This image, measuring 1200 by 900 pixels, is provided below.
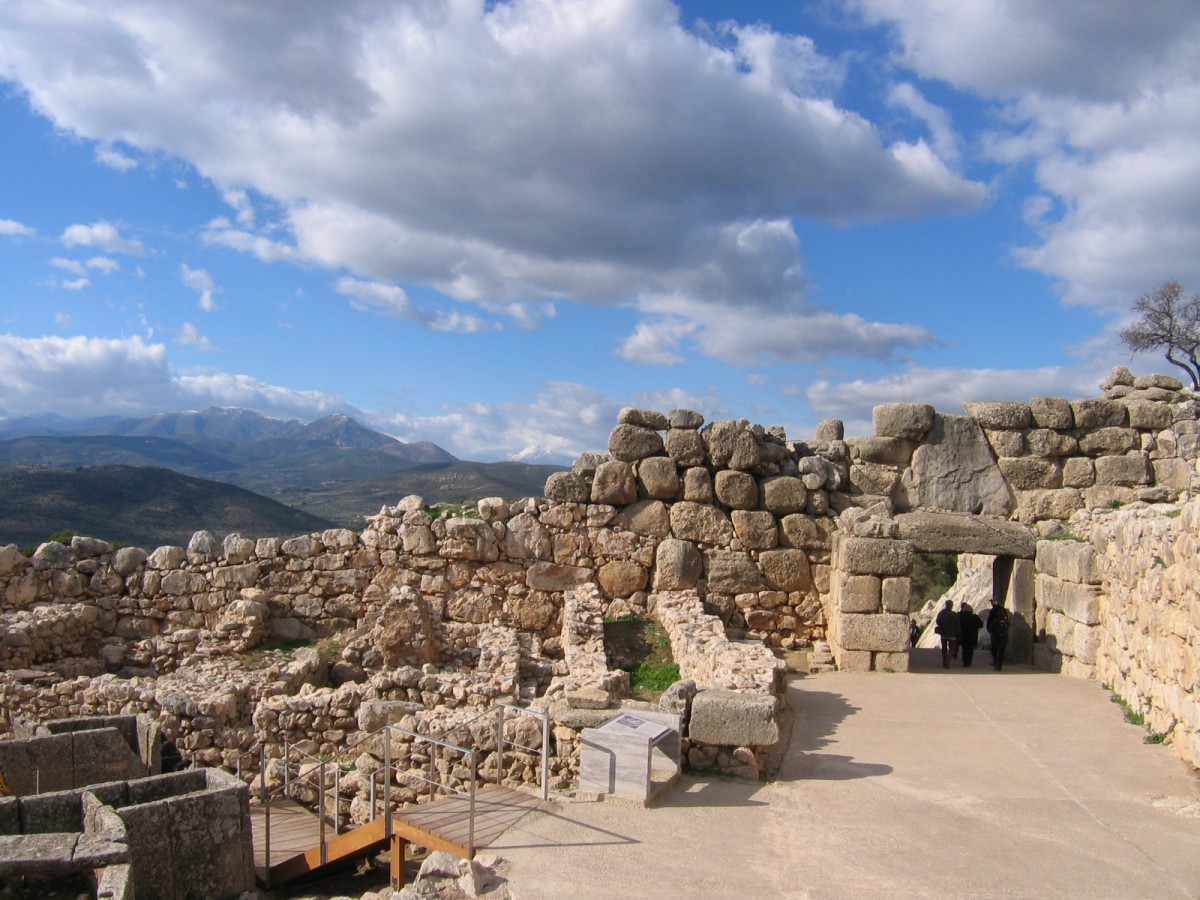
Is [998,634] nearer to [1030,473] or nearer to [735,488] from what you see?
[1030,473]

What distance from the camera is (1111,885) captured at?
5.50 metres

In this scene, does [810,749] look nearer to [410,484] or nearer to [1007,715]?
[1007,715]

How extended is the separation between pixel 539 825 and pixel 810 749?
3.13 meters

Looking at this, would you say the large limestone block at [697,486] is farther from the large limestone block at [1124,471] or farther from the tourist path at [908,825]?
the large limestone block at [1124,471]

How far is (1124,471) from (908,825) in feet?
31.4

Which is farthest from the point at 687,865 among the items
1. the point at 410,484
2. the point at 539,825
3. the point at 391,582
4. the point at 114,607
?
the point at 410,484

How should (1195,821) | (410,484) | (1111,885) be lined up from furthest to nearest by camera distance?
(410,484) → (1195,821) → (1111,885)

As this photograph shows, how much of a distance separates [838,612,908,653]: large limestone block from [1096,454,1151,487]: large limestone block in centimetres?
441

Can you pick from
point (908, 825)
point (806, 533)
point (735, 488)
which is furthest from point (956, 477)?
point (908, 825)

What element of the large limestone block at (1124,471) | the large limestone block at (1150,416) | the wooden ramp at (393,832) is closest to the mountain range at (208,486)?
the wooden ramp at (393,832)

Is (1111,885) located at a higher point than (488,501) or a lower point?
lower

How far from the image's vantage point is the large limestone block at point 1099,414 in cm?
1398

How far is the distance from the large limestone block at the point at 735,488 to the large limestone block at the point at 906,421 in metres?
2.29

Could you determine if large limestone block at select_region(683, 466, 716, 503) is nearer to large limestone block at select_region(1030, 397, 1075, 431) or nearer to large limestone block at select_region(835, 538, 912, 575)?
large limestone block at select_region(835, 538, 912, 575)
